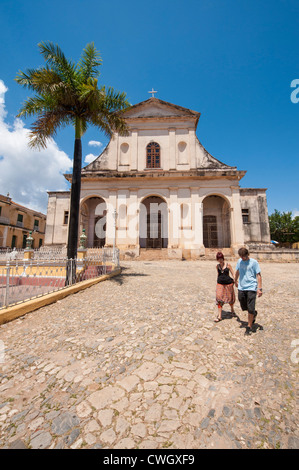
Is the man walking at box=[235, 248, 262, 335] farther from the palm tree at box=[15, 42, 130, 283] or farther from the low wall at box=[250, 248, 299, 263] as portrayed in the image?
the low wall at box=[250, 248, 299, 263]

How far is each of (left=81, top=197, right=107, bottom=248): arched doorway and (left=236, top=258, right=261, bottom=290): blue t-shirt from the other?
16.6m

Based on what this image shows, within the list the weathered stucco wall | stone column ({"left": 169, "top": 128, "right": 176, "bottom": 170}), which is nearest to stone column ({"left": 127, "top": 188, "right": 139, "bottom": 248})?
stone column ({"left": 169, "top": 128, "right": 176, "bottom": 170})

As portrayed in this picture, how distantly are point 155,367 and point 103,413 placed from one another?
0.76 meters

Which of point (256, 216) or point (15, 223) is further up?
point (15, 223)

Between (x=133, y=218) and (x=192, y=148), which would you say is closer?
(x=133, y=218)

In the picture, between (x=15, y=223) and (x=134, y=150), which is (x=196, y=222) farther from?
(x=15, y=223)

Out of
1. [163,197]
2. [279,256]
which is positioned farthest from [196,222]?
[279,256]

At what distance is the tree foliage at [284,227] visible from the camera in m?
32.2

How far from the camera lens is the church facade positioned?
16938 millimetres

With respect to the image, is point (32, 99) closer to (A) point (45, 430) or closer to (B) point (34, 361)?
(B) point (34, 361)

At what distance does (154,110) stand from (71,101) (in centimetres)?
1480

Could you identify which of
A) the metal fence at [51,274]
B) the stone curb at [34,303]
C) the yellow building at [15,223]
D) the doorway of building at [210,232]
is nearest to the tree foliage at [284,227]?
the doorway of building at [210,232]

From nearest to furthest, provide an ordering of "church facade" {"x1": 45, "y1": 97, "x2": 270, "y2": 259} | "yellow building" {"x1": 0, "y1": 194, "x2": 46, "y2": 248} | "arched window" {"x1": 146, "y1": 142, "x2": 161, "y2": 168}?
"church facade" {"x1": 45, "y1": 97, "x2": 270, "y2": 259}
"arched window" {"x1": 146, "y1": 142, "x2": 161, "y2": 168}
"yellow building" {"x1": 0, "y1": 194, "x2": 46, "y2": 248}

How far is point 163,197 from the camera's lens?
17453 mm
